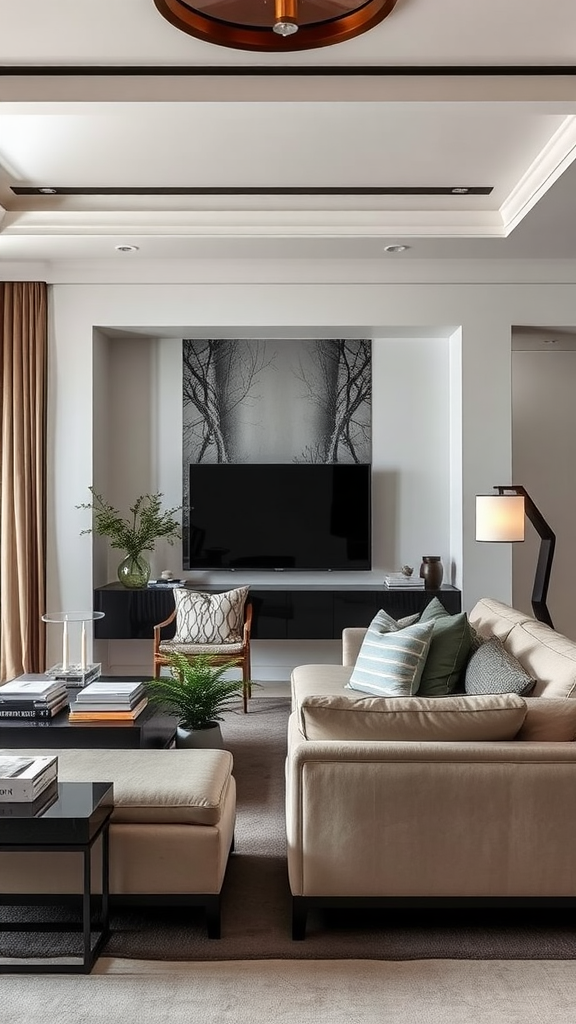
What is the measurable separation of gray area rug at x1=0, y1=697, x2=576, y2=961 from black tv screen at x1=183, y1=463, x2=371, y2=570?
121 inches

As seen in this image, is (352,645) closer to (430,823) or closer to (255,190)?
(430,823)

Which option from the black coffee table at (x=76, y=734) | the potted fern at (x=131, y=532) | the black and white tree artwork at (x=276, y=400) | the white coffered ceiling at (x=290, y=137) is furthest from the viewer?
the black and white tree artwork at (x=276, y=400)

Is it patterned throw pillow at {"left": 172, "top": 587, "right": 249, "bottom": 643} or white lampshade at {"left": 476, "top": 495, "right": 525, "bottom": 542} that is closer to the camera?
white lampshade at {"left": 476, "top": 495, "right": 525, "bottom": 542}

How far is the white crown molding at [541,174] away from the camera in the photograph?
149 inches

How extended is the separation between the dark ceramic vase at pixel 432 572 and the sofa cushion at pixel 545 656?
1.97m

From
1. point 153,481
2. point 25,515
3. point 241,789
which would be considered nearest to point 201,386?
point 153,481

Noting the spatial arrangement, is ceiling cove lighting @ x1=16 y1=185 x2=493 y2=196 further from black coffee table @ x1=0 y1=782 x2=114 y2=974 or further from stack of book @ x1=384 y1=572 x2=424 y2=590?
black coffee table @ x1=0 y1=782 x2=114 y2=974

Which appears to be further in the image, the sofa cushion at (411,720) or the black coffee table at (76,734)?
the black coffee table at (76,734)

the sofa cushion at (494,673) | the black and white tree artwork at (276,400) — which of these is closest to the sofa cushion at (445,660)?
the sofa cushion at (494,673)

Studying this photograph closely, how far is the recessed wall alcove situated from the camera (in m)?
5.98

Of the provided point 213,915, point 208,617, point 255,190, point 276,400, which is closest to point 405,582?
point 208,617

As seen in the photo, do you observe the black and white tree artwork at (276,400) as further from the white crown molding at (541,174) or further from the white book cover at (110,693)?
the white book cover at (110,693)

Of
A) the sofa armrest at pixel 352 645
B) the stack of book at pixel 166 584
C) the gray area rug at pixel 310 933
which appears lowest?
the gray area rug at pixel 310 933

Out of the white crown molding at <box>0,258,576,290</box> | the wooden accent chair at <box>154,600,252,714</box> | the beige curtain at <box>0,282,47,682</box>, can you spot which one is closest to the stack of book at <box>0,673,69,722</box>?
the wooden accent chair at <box>154,600,252,714</box>
